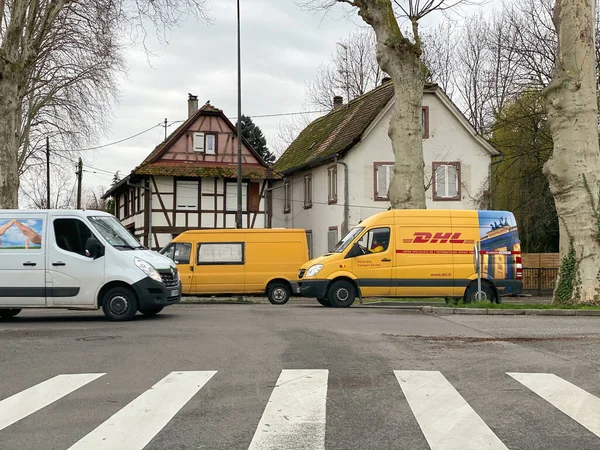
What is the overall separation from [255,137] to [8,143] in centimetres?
4437

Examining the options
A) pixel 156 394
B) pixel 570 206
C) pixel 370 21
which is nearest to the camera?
pixel 156 394

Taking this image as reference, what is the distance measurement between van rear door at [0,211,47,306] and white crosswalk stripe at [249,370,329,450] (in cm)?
774

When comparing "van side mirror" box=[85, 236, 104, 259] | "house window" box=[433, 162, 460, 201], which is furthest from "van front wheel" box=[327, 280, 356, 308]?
"house window" box=[433, 162, 460, 201]

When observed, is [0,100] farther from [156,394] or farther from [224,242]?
[156,394]

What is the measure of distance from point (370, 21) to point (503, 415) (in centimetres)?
1791

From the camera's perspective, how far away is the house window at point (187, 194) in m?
→ 40.2

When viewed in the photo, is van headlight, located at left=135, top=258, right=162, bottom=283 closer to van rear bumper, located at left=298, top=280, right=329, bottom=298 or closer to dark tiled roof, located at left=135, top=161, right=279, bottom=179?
van rear bumper, located at left=298, top=280, right=329, bottom=298

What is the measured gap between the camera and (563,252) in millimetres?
17609

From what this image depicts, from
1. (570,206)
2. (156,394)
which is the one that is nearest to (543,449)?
(156,394)

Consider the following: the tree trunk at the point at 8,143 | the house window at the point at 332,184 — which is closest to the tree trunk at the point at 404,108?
the tree trunk at the point at 8,143

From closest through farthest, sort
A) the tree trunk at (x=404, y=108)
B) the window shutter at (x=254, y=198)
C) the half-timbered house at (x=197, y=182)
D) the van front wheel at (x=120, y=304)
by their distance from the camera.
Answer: the van front wheel at (x=120, y=304) → the tree trunk at (x=404, y=108) → the half-timbered house at (x=197, y=182) → the window shutter at (x=254, y=198)

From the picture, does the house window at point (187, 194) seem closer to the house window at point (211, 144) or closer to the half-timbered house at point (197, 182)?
the half-timbered house at point (197, 182)

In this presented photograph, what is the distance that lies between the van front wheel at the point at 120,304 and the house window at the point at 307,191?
26.7 meters

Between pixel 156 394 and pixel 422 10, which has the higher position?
pixel 422 10
